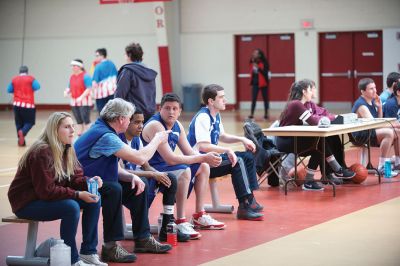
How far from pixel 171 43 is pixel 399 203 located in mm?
17759

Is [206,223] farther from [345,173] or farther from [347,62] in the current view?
[347,62]

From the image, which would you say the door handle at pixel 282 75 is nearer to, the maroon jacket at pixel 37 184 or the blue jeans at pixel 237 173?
the blue jeans at pixel 237 173

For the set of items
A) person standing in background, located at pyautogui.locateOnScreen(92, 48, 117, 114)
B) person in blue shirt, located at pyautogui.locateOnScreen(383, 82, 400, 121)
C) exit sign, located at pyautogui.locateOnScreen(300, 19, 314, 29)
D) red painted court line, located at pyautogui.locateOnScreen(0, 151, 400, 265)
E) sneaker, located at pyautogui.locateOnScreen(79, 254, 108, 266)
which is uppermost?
exit sign, located at pyautogui.locateOnScreen(300, 19, 314, 29)

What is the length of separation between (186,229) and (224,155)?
4.06 feet

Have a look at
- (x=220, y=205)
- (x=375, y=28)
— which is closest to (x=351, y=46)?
(x=375, y=28)

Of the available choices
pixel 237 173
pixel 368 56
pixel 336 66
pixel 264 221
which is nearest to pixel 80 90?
pixel 237 173

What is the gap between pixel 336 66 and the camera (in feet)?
82.5

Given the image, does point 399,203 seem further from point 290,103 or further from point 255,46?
point 255,46

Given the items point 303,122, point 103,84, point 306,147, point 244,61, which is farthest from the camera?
point 244,61

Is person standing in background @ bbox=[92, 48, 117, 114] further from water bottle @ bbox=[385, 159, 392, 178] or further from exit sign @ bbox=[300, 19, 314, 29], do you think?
exit sign @ bbox=[300, 19, 314, 29]

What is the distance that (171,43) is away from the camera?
1042 inches

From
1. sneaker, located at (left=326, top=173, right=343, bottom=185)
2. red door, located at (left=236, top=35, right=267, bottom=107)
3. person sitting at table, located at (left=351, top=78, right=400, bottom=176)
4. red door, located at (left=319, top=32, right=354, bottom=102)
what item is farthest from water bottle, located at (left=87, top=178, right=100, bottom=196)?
red door, located at (left=236, top=35, right=267, bottom=107)

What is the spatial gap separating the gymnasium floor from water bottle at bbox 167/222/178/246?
70 millimetres

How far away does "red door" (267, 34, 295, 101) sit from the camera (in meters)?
25.7
